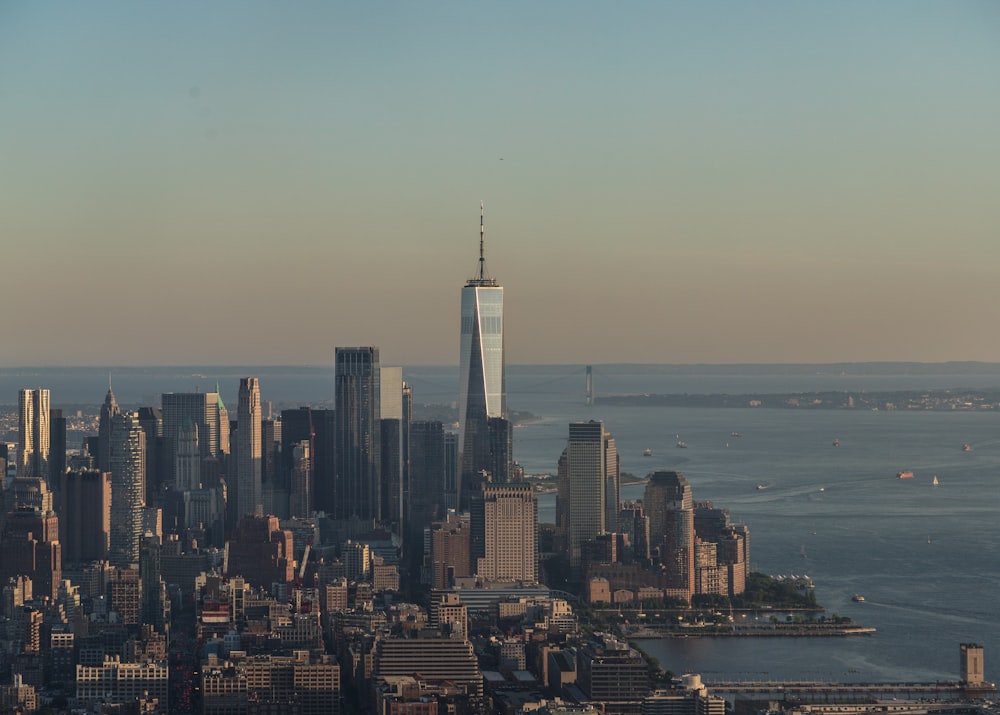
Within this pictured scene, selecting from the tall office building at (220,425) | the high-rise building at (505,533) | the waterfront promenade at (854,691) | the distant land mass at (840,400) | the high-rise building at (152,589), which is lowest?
the waterfront promenade at (854,691)

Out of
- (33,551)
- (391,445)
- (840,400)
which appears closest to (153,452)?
(391,445)

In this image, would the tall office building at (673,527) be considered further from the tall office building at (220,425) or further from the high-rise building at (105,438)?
the tall office building at (220,425)

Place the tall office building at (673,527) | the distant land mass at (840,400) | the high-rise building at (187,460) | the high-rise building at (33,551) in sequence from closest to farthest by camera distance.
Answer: the high-rise building at (33,551) → the tall office building at (673,527) → the high-rise building at (187,460) → the distant land mass at (840,400)

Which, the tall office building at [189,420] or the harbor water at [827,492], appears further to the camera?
the tall office building at [189,420]

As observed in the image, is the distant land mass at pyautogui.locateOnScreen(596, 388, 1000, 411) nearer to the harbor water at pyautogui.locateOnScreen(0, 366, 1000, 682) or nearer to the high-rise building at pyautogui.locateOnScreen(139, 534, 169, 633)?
the harbor water at pyautogui.locateOnScreen(0, 366, 1000, 682)

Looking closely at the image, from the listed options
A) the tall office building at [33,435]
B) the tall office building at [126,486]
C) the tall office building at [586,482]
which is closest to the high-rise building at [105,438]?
the tall office building at [126,486]
